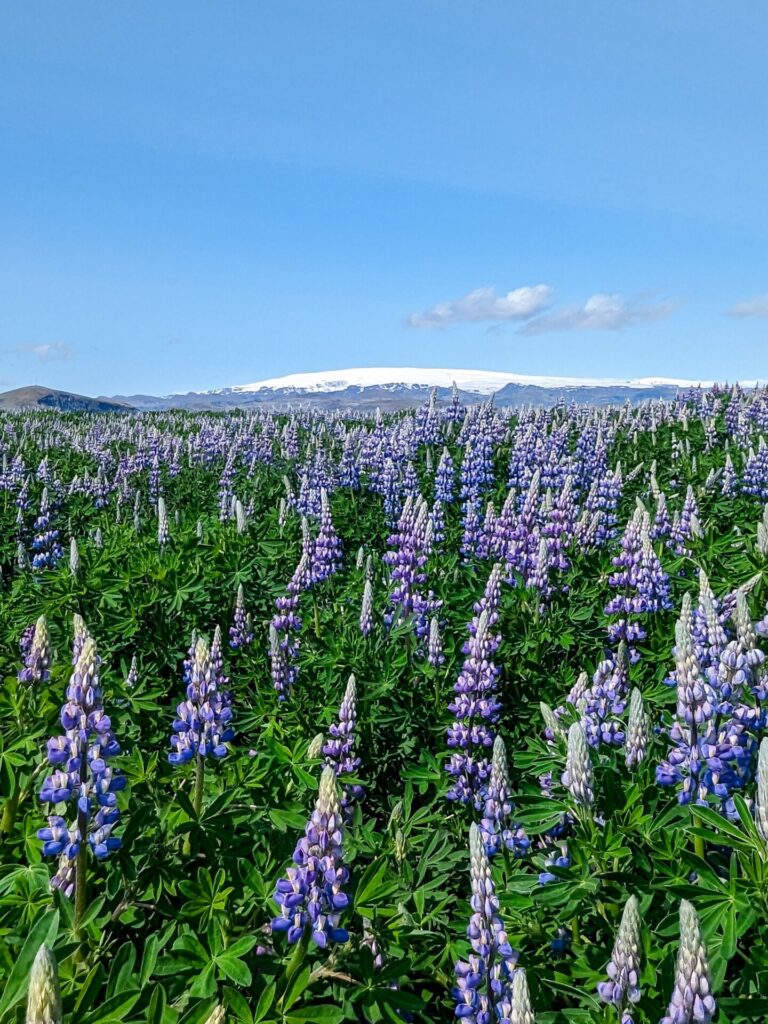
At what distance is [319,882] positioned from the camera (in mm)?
1782

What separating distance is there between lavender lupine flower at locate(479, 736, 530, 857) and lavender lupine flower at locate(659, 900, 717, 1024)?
3.92ft

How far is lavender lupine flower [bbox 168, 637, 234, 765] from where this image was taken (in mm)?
2430

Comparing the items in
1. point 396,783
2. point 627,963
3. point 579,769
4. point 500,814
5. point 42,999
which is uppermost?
point 42,999

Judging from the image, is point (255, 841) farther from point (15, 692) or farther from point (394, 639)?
point (394, 639)

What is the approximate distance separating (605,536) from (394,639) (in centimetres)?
236

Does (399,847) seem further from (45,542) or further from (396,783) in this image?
(45,542)

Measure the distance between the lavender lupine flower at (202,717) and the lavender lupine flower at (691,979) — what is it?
147 cm

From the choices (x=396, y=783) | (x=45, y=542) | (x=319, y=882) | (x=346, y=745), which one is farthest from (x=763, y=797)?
Result: (x=45, y=542)

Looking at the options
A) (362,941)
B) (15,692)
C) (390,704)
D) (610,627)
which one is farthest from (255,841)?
(610,627)

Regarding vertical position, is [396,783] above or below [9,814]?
below

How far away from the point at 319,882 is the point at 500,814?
1.24 meters

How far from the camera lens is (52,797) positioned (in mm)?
1879

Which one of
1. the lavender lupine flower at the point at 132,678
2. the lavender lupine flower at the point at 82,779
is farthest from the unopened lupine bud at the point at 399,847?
the lavender lupine flower at the point at 132,678

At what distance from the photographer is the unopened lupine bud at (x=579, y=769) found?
218 centimetres
